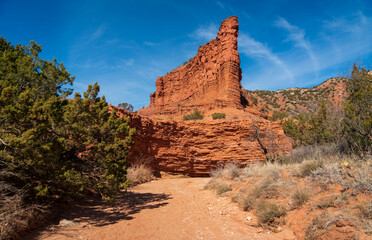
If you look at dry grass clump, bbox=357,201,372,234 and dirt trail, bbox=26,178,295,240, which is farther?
dirt trail, bbox=26,178,295,240

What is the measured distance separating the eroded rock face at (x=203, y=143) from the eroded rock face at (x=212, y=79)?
16.0 metres

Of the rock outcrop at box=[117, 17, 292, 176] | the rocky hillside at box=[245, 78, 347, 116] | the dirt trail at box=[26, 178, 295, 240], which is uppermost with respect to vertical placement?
the rocky hillside at box=[245, 78, 347, 116]

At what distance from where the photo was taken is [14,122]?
4.17 metres

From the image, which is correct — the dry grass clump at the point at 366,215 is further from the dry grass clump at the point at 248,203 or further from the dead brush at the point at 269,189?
the dry grass clump at the point at 248,203

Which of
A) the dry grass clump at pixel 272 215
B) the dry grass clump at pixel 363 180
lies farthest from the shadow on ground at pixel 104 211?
the dry grass clump at pixel 363 180

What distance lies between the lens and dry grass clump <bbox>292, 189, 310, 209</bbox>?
15.1 ft

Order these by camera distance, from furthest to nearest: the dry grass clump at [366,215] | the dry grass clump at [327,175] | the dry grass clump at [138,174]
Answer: the dry grass clump at [138,174] < the dry grass clump at [327,175] < the dry grass clump at [366,215]

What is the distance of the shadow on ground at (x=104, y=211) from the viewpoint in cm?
475

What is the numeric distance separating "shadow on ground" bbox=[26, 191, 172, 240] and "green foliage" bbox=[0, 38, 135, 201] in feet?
1.81

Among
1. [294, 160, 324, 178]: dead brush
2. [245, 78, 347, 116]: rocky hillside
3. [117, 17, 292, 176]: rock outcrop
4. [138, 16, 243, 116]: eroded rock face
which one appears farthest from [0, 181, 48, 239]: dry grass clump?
[245, 78, 347, 116]: rocky hillside

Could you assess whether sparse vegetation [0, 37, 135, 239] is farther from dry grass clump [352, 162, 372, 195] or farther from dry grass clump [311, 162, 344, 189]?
dry grass clump [352, 162, 372, 195]

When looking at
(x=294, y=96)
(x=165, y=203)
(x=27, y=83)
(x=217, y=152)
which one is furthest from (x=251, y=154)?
(x=294, y=96)

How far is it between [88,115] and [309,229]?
20.3ft

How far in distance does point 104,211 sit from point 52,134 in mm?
2768
